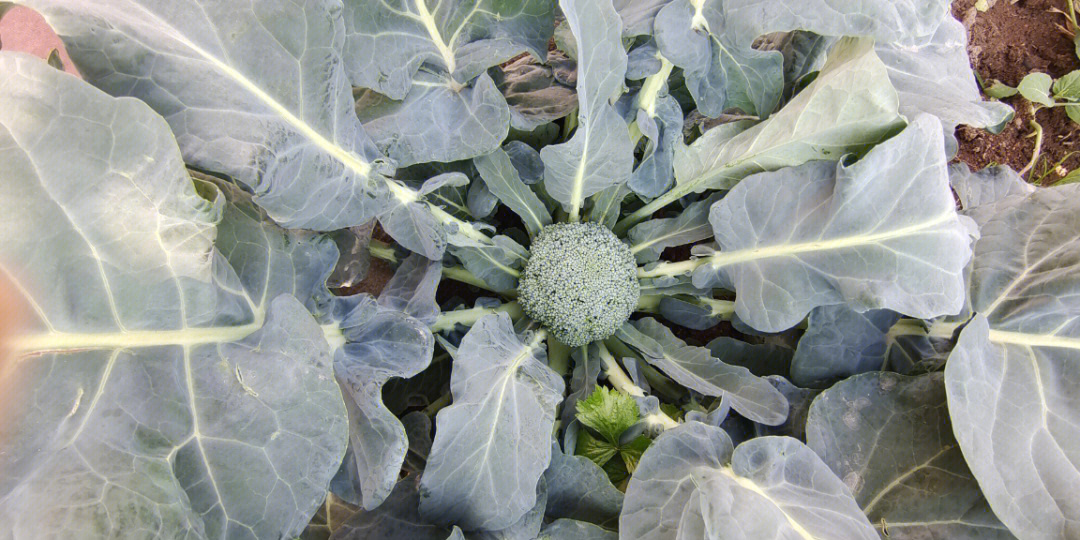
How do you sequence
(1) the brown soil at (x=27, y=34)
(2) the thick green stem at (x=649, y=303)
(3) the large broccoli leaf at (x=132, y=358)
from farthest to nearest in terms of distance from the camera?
(1) the brown soil at (x=27, y=34) < (2) the thick green stem at (x=649, y=303) < (3) the large broccoli leaf at (x=132, y=358)

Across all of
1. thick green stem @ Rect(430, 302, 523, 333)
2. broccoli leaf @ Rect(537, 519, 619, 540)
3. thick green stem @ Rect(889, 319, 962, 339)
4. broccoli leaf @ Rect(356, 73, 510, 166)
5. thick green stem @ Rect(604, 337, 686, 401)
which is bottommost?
thick green stem @ Rect(604, 337, 686, 401)

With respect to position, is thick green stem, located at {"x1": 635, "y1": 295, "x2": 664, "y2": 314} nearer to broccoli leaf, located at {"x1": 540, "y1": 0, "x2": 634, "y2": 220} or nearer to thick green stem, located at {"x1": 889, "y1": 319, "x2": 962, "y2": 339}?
broccoli leaf, located at {"x1": 540, "y1": 0, "x2": 634, "y2": 220}

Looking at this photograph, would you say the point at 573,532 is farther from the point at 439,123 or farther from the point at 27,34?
the point at 27,34

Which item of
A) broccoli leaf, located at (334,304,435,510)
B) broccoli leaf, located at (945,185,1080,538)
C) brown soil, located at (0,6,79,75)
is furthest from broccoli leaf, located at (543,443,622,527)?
brown soil, located at (0,6,79,75)

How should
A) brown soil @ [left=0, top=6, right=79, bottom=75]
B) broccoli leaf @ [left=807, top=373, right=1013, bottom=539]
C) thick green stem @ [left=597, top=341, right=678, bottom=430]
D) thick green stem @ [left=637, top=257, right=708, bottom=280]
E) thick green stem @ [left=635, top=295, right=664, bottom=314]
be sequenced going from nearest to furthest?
broccoli leaf @ [left=807, top=373, right=1013, bottom=539]
thick green stem @ [left=597, top=341, right=678, bottom=430]
thick green stem @ [left=637, top=257, right=708, bottom=280]
thick green stem @ [left=635, top=295, right=664, bottom=314]
brown soil @ [left=0, top=6, right=79, bottom=75]

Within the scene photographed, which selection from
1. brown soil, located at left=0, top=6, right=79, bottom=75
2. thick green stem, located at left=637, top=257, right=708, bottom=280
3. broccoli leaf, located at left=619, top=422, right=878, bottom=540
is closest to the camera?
broccoli leaf, located at left=619, top=422, right=878, bottom=540

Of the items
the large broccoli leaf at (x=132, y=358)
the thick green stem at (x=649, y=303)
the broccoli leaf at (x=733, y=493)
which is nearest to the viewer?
the large broccoli leaf at (x=132, y=358)

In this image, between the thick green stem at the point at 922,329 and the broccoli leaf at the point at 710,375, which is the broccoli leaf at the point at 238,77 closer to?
the broccoli leaf at the point at 710,375

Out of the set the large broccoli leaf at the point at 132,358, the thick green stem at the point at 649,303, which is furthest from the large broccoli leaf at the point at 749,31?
the large broccoli leaf at the point at 132,358

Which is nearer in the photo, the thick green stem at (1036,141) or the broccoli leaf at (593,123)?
the broccoli leaf at (593,123)
